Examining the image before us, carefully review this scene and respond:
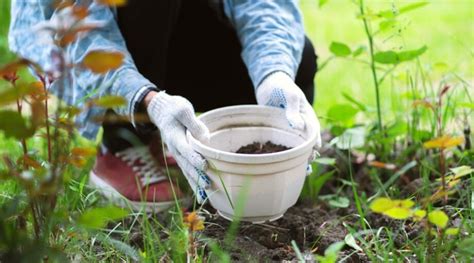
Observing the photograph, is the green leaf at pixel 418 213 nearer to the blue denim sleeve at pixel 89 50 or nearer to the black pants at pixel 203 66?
the blue denim sleeve at pixel 89 50

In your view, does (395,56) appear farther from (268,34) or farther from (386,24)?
(268,34)

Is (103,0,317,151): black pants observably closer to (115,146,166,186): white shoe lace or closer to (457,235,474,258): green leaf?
(115,146,166,186): white shoe lace

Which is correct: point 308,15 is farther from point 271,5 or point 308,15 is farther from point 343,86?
point 271,5

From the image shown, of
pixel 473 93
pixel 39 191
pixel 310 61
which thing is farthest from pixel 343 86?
pixel 39 191

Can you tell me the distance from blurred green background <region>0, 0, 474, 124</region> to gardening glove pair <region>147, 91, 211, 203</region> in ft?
3.19

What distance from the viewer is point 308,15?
3.27 metres

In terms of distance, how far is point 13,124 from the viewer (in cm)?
93

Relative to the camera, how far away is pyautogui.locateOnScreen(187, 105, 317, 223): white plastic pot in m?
1.40

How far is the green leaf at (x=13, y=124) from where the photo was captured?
924 mm

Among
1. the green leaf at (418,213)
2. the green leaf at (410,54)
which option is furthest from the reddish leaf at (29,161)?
the green leaf at (410,54)

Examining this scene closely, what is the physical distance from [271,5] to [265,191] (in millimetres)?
592

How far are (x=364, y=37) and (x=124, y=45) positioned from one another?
154 cm

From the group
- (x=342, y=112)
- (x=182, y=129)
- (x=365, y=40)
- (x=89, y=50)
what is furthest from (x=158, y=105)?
(x=365, y=40)

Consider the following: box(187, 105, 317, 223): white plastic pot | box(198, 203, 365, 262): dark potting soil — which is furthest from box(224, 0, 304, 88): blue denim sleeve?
box(198, 203, 365, 262): dark potting soil
